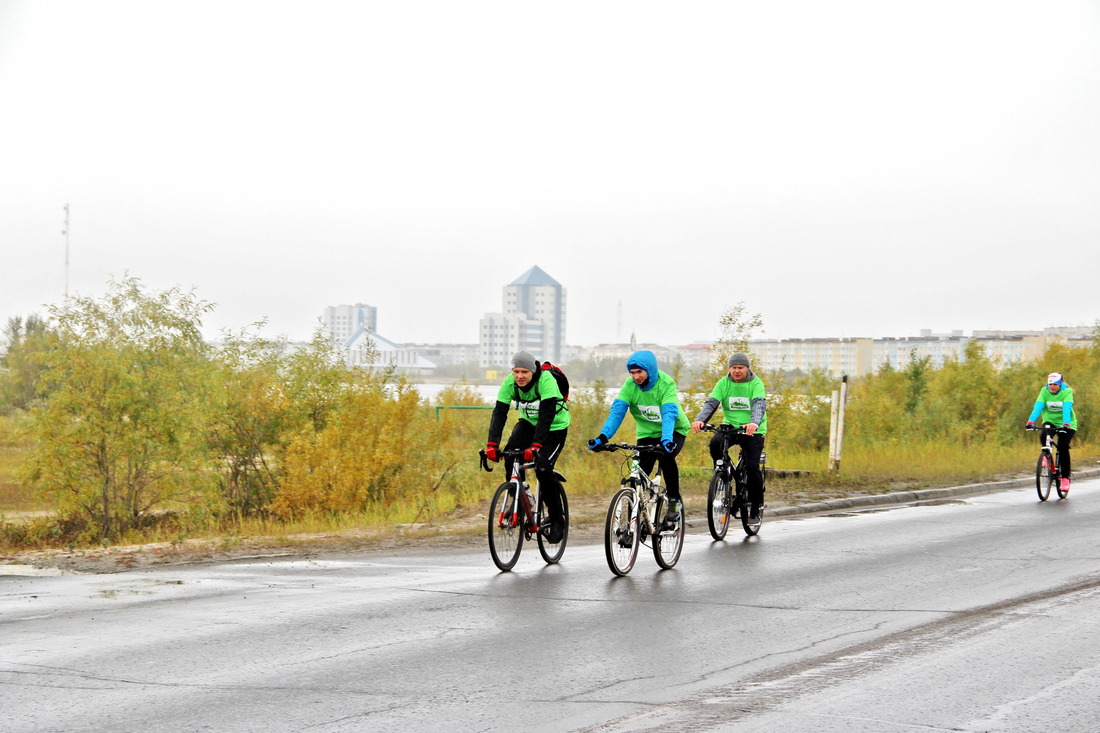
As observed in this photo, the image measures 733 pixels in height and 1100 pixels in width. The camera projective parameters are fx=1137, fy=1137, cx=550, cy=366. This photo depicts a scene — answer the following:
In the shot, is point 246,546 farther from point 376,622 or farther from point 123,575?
point 376,622

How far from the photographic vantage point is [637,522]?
34.8 feet

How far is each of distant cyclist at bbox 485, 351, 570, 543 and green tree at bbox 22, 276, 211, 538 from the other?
Answer: 11076 mm

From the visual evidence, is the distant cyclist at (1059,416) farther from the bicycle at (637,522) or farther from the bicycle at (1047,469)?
the bicycle at (637,522)

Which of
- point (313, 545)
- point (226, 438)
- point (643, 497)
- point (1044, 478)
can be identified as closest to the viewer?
point (643, 497)

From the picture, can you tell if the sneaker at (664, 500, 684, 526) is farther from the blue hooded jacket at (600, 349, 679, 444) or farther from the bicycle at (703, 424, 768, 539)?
the bicycle at (703, 424, 768, 539)

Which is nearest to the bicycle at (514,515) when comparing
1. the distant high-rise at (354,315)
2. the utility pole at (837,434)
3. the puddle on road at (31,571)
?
the puddle on road at (31,571)

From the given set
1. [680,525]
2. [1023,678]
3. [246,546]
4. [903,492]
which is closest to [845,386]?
[903,492]

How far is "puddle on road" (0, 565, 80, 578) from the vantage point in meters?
10.9

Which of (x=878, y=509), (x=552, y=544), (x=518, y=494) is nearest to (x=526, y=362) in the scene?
(x=518, y=494)

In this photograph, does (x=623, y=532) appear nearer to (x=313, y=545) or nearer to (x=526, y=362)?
(x=526, y=362)

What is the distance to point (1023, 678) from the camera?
21.1 feet

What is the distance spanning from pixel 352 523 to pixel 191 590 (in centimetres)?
602

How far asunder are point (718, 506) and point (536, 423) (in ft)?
11.5

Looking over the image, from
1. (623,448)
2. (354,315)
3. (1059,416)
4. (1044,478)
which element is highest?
(354,315)
